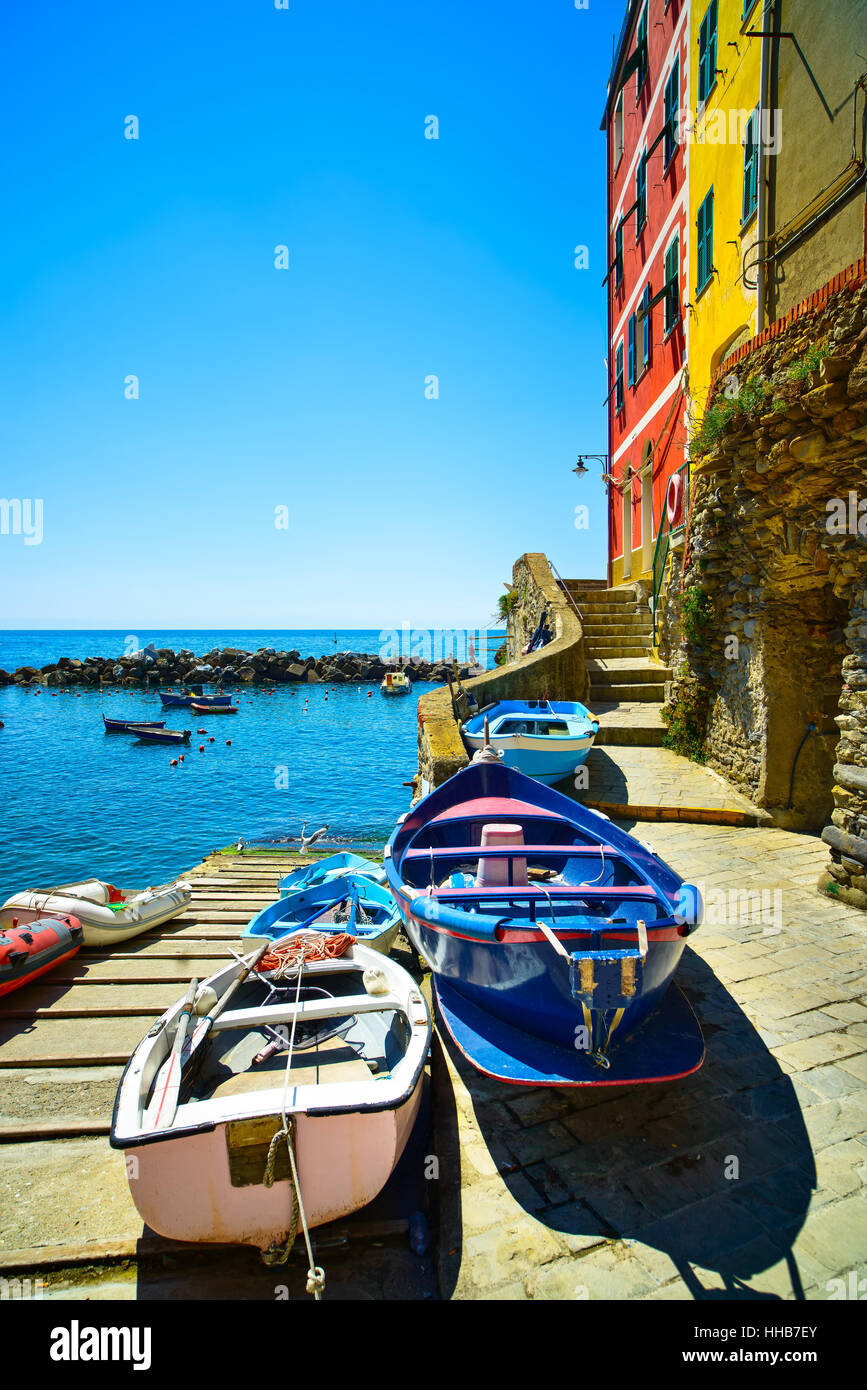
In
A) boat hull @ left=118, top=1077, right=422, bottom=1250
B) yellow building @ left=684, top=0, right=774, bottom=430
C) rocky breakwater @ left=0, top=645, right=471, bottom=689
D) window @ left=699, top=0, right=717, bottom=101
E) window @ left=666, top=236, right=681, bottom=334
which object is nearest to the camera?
boat hull @ left=118, top=1077, right=422, bottom=1250

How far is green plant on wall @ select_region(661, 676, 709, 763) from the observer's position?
10023mm

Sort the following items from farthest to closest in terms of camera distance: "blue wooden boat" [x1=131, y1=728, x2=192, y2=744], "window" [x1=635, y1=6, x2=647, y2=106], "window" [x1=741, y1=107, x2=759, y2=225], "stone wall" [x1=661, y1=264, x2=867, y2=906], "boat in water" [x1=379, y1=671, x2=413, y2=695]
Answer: "boat in water" [x1=379, y1=671, x2=413, y2=695] < "blue wooden boat" [x1=131, y1=728, x2=192, y2=744] < "window" [x1=635, y1=6, x2=647, y2=106] < "window" [x1=741, y1=107, x2=759, y2=225] < "stone wall" [x1=661, y1=264, x2=867, y2=906]

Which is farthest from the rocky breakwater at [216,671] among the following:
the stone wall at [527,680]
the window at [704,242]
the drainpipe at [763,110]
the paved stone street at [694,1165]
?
the paved stone street at [694,1165]

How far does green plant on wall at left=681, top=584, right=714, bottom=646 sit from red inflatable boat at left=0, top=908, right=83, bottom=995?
8.71 meters

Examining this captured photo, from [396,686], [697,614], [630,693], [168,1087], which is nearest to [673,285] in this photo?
[697,614]

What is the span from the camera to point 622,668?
13297 mm

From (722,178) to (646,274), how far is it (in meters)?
5.35

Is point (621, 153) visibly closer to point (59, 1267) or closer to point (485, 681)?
point (485, 681)

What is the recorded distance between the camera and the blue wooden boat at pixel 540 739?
8531mm

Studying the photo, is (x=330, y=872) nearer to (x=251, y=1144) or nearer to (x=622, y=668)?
(x=251, y=1144)

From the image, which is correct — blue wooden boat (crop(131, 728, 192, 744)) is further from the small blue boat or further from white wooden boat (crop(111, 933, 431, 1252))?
white wooden boat (crop(111, 933, 431, 1252))

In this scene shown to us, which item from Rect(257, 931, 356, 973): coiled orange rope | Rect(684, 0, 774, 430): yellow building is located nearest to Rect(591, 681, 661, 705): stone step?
Rect(684, 0, 774, 430): yellow building
